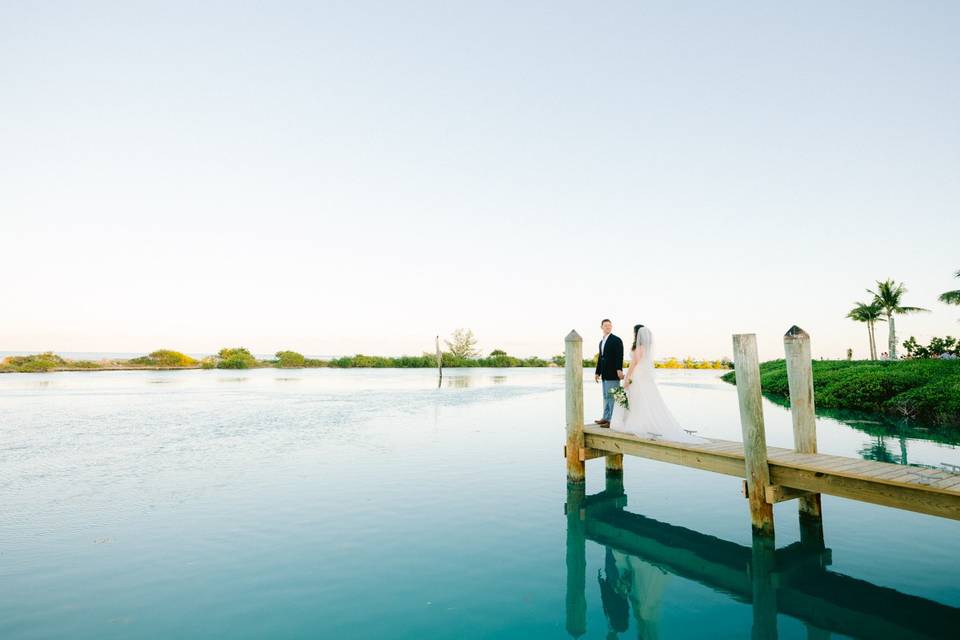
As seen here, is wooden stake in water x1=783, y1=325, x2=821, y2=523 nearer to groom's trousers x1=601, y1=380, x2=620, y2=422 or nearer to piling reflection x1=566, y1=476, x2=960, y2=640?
piling reflection x1=566, y1=476, x2=960, y2=640

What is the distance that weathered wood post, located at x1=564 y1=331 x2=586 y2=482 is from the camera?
10.6 meters

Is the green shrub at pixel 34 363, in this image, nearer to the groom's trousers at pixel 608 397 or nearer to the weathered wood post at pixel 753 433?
the groom's trousers at pixel 608 397

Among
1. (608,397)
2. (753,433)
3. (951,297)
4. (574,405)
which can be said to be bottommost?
(753,433)

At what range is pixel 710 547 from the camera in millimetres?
7906

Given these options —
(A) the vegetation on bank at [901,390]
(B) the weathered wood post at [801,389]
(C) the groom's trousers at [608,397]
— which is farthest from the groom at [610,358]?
(A) the vegetation on bank at [901,390]

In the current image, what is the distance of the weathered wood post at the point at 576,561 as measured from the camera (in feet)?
18.7

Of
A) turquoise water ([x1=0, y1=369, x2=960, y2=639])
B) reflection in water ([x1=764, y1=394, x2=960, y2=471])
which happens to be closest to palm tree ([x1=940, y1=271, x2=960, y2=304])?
reflection in water ([x1=764, y1=394, x2=960, y2=471])

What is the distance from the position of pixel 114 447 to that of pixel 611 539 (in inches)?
566

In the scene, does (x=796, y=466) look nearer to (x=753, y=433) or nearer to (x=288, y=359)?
(x=753, y=433)

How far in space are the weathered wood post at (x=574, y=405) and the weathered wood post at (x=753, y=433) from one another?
10.9 feet

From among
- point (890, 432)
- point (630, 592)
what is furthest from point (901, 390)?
point (630, 592)

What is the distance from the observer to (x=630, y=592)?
6477mm

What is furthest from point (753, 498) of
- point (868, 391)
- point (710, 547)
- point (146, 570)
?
point (868, 391)

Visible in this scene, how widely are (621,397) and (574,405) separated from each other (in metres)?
0.99
